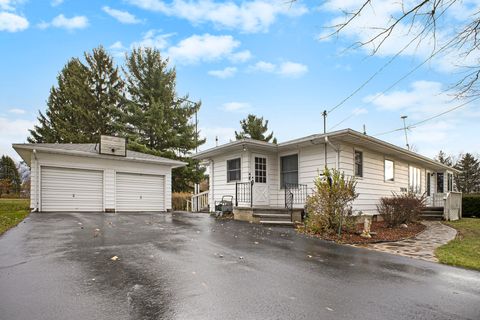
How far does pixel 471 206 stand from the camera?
682 inches

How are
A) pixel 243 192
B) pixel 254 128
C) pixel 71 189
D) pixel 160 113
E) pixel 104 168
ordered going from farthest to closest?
1. pixel 254 128
2. pixel 160 113
3. pixel 104 168
4. pixel 71 189
5. pixel 243 192

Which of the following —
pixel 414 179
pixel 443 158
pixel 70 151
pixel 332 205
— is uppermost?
pixel 443 158

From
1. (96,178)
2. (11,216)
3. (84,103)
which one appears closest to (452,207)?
(96,178)

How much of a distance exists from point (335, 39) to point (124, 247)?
202 inches

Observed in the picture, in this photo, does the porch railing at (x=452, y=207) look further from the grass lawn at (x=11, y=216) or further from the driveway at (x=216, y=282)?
the grass lawn at (x=11, y=216)

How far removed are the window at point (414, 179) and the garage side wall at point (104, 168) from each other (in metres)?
13.2

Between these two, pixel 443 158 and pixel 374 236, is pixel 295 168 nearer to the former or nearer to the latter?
pixel 374 236

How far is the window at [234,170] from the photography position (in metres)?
12.6

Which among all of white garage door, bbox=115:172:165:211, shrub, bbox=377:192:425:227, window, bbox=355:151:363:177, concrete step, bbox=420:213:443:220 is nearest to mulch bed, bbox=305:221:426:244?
shrub, bbox=377:192:425:227

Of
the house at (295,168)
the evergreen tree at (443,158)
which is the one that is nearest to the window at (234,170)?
the house at (295,168)

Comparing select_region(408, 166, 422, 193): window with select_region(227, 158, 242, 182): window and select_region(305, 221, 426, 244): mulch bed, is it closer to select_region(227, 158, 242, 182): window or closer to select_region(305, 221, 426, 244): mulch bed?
select_region(305, 221, 426, 244): mulch bed

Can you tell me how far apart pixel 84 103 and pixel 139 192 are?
1773 cm

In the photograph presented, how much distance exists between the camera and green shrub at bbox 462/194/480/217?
17094mm

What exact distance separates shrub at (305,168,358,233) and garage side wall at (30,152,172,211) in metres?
9.96
